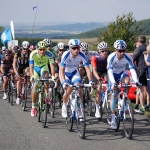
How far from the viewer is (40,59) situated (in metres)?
9.85

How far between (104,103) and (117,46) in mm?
1773

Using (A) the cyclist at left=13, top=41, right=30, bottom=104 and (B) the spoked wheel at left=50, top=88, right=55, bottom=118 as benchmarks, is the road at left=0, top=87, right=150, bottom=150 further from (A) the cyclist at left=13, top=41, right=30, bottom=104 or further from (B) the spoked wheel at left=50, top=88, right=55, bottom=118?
(A) the cyclist at left=13, top=41, right=30, bottom=104

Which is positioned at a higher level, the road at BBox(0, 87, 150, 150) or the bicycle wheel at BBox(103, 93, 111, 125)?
the bicycle wheel at BBox(103, 93, 111, 125)

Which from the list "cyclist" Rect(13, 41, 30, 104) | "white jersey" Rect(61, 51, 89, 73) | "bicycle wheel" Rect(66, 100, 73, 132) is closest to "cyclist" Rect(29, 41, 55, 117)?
"white jersey" Rect(61, 51, 89, 73)

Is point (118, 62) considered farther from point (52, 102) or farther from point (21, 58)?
point (21, 58)

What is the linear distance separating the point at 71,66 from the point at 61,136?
173 centimetres

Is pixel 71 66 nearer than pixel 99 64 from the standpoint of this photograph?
Yes

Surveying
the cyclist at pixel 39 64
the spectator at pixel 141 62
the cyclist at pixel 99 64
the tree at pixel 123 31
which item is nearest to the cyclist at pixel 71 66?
the cyclist at pixel 99 64

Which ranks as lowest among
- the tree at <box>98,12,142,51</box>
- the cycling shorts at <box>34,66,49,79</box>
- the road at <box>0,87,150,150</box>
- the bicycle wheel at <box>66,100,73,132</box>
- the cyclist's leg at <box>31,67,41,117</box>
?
the road at <box>0,87,150,150</box>

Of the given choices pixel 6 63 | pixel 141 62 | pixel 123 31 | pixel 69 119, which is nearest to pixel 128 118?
pixel 69 119

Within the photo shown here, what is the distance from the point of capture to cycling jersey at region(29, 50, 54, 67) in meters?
9.78

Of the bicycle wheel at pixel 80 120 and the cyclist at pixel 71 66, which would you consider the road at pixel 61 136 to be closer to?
the bicycle wheel at pixel 80 120

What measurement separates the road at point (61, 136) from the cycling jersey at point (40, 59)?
4.69 feet

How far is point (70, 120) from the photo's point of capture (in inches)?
332
